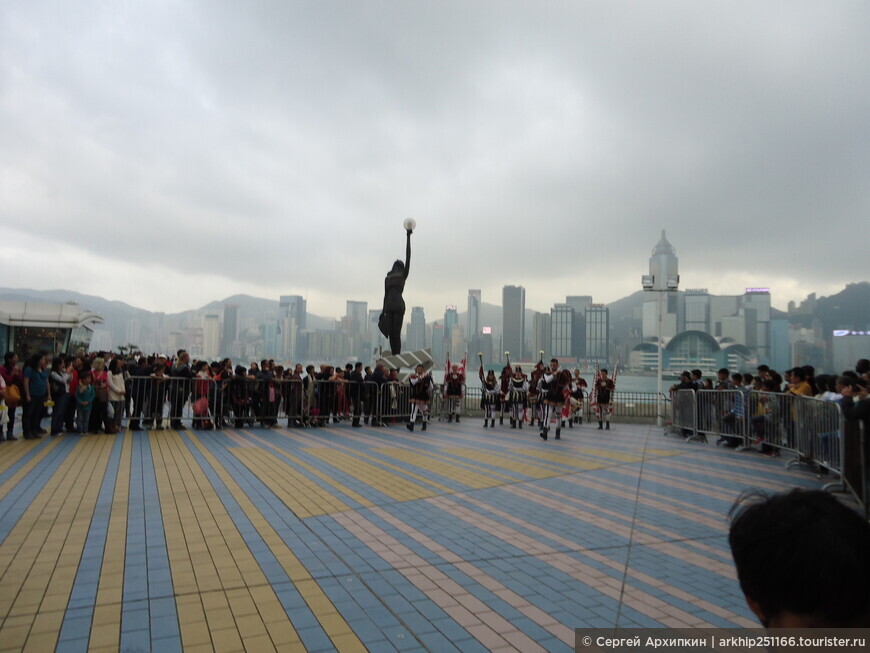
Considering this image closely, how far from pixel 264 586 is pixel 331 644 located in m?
1.08

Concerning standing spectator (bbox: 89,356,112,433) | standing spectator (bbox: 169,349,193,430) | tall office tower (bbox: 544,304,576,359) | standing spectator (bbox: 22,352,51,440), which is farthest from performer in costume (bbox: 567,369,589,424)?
tall office tower (bbox: 544,304,576,359)

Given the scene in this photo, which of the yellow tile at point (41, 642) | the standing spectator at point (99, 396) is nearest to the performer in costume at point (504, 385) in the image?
the standing spectator at point (99, 396)

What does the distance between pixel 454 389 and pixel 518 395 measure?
2.40 m

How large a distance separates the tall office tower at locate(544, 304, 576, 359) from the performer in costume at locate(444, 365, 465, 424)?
102 ft

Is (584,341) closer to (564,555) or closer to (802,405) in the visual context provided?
(802,405)

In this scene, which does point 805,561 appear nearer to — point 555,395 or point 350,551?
point 350,551

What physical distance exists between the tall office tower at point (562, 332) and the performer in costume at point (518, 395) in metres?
32.1

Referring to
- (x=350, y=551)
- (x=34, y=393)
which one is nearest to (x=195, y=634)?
(x=350, y=551)

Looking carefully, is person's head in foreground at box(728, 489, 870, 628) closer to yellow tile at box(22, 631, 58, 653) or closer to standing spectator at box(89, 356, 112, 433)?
yellow tile at box(22, 631, 58, 653)

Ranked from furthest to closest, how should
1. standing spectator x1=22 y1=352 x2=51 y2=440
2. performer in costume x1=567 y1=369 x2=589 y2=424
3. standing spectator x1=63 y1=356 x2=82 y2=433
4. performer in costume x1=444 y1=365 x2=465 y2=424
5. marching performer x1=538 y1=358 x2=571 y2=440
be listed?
performer in costume x1=567 y1=369 x2=589 y2=424
performer in costume x1=444 y1=365 x2=465 y2=424
marching performer x1=538 y1=358 x2=571 y2=440
standing spectator x1=63 y1=356 x2=82 y2=433
standing spectator x1=22 y1=352 x2=51 y2=440

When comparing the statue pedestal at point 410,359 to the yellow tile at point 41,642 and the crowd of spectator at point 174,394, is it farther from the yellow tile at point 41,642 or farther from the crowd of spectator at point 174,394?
the yellow tile at point 41,642

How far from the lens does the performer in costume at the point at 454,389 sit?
2030cm

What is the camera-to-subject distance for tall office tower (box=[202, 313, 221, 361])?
55.9 m

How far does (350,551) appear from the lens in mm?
5316
